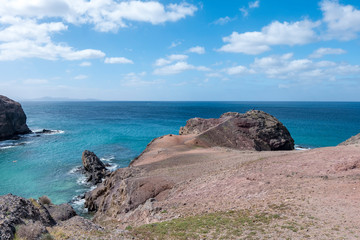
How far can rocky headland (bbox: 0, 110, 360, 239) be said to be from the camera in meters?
13.6


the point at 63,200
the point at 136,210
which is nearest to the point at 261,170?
the point at 136,210

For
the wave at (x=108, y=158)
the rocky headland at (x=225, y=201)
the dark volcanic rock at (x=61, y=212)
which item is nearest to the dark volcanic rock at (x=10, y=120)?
the wave at (x=108, y=158)

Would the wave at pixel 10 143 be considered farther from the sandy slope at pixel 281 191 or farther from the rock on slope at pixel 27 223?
the rock on slope at pixel 27 223

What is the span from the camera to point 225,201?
62.2ft

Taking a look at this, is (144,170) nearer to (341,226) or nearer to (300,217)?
(300,217)

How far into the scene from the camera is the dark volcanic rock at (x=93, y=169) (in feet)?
142

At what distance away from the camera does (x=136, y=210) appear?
21.9 meters

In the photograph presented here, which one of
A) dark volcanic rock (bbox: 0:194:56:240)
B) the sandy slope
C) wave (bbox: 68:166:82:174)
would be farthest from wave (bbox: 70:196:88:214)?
dark volcanic rock (bbox: 0:194:56:240)

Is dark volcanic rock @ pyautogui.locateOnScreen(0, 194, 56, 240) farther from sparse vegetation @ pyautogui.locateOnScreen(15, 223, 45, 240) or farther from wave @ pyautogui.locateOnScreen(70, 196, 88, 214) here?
wave @ pyautogui.locateOnScreen(70, 196, 88, 214)

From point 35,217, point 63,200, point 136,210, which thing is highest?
point 35,217

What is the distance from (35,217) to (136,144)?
55.1 meters

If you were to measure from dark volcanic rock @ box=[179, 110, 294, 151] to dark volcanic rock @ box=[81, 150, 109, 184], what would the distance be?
58.9ft

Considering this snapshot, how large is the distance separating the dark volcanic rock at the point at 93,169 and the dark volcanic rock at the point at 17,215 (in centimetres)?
2643

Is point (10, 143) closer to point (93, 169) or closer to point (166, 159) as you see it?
point (93, 169)
